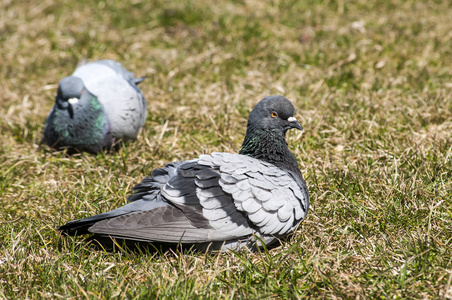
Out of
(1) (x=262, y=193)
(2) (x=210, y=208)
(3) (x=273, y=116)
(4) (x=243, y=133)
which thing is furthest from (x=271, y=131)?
(4) (x=243, y=133)

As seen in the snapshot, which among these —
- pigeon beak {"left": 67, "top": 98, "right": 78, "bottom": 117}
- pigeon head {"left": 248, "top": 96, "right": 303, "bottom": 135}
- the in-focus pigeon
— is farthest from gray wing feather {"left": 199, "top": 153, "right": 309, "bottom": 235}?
pigeon beak {"left": 67, "top": 98, "right": 78, "bottom": 117}

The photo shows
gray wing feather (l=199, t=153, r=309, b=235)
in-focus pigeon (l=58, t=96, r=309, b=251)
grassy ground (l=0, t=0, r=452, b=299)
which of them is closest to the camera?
grassy ground (l=0, t=0, r=452, b=299)

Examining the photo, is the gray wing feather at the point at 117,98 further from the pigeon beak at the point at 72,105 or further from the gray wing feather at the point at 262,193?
the gray wing feather at the point at 262,193

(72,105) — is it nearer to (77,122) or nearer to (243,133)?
(77,122)

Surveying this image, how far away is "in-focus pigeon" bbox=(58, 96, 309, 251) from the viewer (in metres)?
3.22

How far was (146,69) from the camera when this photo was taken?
22.2 feet

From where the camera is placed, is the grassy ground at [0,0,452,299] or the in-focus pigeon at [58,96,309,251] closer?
the grassy ground at [0,0,452,299]

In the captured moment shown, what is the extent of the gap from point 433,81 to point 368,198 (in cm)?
269

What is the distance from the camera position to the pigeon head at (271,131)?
3906 mm

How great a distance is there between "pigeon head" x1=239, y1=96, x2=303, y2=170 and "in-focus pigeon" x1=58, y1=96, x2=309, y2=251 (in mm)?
281

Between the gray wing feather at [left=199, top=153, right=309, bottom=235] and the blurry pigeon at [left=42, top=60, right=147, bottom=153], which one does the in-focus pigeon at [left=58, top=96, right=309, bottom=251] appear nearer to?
the gray wing feather at [left=199, top=153, right=309, bottom=235]

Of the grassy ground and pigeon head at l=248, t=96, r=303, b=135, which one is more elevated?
pigeon head at l=248, t=96, r=303, b=135

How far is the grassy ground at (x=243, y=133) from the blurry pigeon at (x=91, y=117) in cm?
17

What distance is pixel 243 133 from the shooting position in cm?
524
